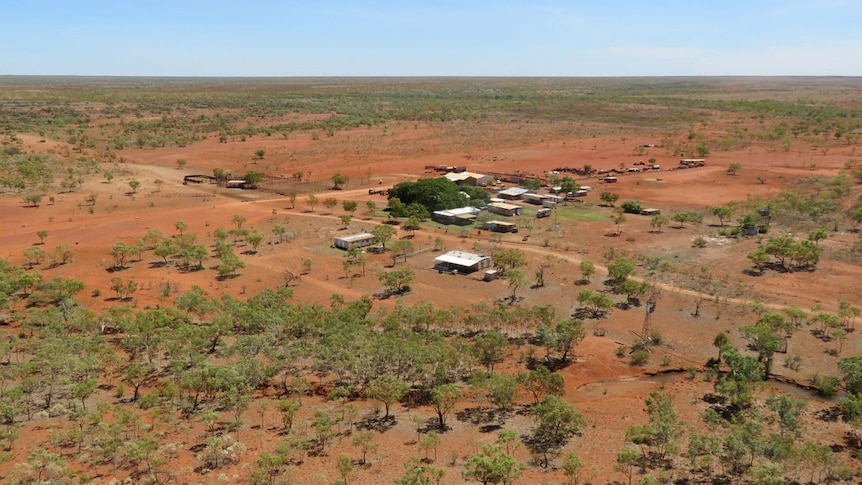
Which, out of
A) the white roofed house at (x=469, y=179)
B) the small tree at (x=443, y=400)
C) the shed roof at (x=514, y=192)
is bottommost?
the small tree at (x=443, y=400)

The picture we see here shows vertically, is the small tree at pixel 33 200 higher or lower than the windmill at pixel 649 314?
higher

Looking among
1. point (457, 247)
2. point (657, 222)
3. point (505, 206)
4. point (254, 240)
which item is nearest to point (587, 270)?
point (457, 247)

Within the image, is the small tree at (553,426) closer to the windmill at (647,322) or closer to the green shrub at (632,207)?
the windmill at (647,322)

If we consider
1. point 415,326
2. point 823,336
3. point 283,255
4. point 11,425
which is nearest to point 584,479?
point 415,326

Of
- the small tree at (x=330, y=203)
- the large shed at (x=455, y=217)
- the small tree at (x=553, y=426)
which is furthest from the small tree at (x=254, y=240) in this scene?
the small tree at (x=553, y=426)

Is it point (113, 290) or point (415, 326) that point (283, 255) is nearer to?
point (113, 290)

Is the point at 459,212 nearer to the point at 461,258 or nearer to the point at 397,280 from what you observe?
the point at 461,258
